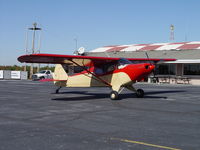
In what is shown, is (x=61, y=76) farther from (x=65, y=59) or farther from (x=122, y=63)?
(x=122, y=63)

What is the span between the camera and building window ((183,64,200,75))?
38906 millimetres

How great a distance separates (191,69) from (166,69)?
13.3 feet

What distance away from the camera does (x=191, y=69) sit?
39.7 meters

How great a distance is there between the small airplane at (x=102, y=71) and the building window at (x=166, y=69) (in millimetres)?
26648

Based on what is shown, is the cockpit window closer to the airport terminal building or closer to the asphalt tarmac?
the asphalt tarmac

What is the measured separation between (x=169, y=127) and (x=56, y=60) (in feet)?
31.7

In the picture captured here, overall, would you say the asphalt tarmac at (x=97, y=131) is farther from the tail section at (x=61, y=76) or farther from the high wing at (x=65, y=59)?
the tail section at (x=61, y=76)

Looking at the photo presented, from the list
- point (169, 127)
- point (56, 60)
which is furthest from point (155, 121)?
point (56, 60)

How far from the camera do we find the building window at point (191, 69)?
38.9 metres

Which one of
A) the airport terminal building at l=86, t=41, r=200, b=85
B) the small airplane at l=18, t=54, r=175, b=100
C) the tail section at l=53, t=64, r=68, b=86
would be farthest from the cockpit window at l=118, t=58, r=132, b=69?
the airport terminal building at l=86, t=41, r=200, b=85

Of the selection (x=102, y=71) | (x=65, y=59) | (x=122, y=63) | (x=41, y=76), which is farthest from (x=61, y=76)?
(x=41, y=76)

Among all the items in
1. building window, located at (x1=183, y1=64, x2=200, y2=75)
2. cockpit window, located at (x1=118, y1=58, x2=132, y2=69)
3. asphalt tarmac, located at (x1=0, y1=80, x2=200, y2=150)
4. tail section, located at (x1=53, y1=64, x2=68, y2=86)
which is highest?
building window, located at (x1=183, y1=64, x2=200, y2=75)

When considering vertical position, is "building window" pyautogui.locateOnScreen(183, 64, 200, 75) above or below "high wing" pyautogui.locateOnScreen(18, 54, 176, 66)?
above

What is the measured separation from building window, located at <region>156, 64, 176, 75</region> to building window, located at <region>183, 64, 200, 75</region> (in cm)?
187
